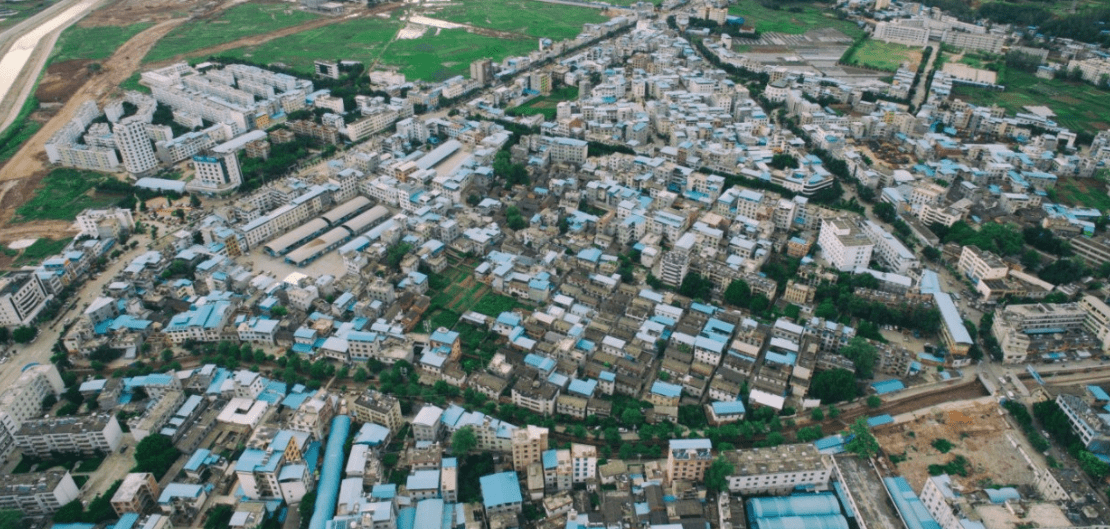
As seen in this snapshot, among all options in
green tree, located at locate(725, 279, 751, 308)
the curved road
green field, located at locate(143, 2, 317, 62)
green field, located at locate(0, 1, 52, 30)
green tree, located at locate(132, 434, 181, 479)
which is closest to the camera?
green tree, located at locate(132, 434, 181, 479)

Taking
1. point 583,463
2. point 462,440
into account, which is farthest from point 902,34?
point 462,440

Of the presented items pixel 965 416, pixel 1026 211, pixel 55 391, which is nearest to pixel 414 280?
pixel 55 391

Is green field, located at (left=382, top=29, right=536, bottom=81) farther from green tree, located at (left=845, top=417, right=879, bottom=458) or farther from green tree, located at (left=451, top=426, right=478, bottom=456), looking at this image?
green tree, located at (left=845, top=417, right=879, bottom=458)

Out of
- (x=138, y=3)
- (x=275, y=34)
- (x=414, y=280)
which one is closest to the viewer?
(x=414, y=280)

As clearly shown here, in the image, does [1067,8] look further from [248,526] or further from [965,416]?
[248,526]

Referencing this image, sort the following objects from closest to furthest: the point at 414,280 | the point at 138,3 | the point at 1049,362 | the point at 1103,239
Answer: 1. the point at 1049,362
2. the point at 414,280
3. the point at 1103,239
4. the point at 138,3

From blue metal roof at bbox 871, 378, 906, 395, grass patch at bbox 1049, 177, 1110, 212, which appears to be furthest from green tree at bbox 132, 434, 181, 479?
grass patch at bbox 1049, 177, 1110, 212

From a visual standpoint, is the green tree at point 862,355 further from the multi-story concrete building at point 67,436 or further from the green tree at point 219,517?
the multi-story concrete building at point 67,436
